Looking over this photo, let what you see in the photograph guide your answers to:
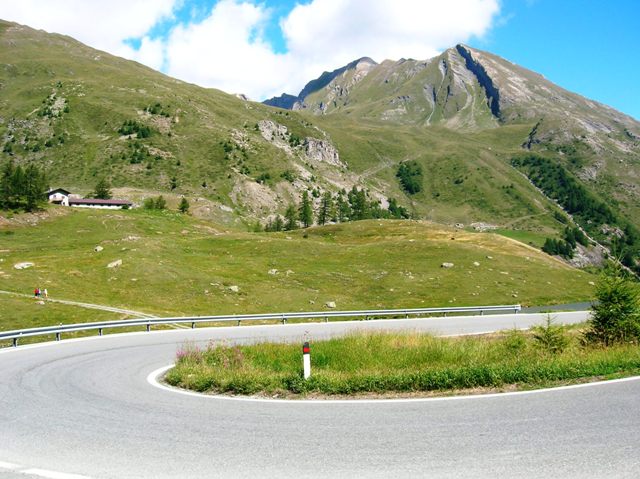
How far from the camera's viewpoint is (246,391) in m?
12.4

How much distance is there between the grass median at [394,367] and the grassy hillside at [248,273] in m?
26.1

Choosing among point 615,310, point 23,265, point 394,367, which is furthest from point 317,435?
point 23,265

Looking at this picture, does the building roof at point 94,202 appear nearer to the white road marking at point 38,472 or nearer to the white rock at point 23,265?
the white rock at point 23,265

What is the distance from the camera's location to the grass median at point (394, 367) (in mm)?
12039

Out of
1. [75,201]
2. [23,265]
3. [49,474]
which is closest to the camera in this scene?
[49,474]

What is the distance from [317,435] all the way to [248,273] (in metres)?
51.5

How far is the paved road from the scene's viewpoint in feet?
22.6

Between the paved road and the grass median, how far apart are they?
1.10 m

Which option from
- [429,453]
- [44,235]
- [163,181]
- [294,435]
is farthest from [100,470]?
[163,181]

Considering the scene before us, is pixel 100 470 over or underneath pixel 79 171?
underneath

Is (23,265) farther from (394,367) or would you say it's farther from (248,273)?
(394,367)

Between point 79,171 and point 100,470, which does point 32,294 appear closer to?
point 100,470

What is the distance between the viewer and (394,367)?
1476cm

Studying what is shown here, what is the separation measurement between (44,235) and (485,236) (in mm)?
74745
